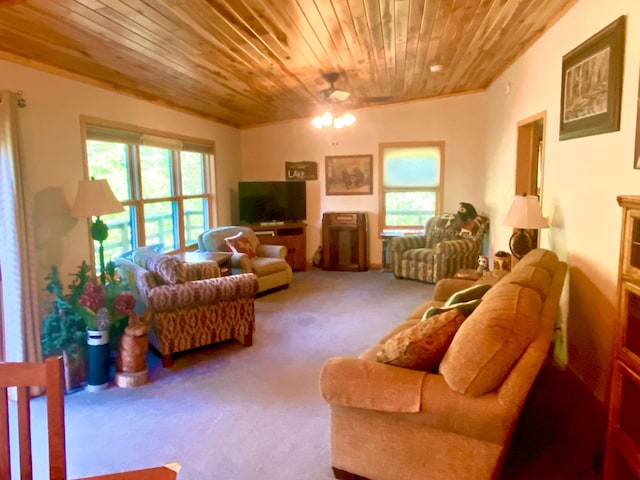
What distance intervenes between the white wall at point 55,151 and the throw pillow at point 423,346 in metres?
2.57

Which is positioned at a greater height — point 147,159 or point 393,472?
point 147,159

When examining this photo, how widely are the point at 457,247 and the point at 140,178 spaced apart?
157 inches

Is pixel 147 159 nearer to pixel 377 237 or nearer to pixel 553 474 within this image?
pixel 377 237

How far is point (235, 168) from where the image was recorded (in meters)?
7.24

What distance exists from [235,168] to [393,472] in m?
5.95

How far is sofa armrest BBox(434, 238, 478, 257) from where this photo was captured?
19.0 feet

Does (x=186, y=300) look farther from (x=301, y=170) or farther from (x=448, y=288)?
(x=301, y=170)

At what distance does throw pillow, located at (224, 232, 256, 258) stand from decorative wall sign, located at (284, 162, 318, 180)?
1.91 m

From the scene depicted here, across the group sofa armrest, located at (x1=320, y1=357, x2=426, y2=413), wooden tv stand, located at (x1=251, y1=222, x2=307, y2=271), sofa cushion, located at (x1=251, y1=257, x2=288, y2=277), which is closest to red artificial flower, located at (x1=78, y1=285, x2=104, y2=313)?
sofa armrest, located at (x1=320, y1=357, x2=426, y2=413)

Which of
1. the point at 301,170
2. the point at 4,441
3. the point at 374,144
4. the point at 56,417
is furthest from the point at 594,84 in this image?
the point at 301,170

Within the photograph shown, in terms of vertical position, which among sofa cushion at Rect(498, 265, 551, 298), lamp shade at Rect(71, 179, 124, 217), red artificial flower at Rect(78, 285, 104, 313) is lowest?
red artificial flower at Rect(78, 285, 104, 313)

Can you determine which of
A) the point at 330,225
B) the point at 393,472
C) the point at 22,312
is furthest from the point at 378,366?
the point at 330,225

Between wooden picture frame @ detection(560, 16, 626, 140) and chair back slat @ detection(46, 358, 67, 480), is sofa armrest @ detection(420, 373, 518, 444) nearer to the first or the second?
chair back slat @ detection(46, 358, 67, 480)

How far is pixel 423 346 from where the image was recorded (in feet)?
6.44
